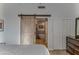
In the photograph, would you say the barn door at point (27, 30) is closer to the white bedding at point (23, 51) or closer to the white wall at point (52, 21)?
the white wall at point (52, 21)

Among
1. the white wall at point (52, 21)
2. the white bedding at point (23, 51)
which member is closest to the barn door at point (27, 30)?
the white wall at point (52, 21)

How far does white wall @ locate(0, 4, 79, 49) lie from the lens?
817cm

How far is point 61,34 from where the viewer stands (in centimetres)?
832

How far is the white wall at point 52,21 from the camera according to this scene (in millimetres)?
8172

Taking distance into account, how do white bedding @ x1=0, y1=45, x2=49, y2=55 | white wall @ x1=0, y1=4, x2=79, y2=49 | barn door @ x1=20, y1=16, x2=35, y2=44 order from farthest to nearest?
barn door @ x1=20, y1=16, x2=35, y2=44 < white wall @ x1=0, y1=4, x2=79, y2=49 < white bedding @ x1=0, y1=45, x2=49, y2=55

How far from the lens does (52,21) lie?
A: 8.29m

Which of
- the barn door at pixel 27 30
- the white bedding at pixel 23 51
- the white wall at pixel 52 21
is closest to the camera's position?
the white bedding at pixel 23 51

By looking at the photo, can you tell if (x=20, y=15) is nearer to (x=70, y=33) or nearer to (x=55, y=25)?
(x=55, y=25)

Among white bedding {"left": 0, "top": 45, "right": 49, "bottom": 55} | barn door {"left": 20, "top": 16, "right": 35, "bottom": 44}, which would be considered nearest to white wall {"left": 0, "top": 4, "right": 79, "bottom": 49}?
barn door {"left": 20, "top": 16, "right": 35, "bottom": 44}

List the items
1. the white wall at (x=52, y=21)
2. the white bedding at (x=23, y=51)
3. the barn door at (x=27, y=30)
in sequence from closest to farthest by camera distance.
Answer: the white bedding at (x=23, y=51), the white wall at (x=52, y=21), the barn door at (x=27, y=30)

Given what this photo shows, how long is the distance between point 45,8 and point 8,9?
1.86m

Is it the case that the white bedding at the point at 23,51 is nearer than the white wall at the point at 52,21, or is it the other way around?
the white bedding at the point at 23,51

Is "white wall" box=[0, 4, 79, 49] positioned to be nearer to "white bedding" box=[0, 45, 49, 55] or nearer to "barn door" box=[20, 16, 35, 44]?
"barn door" box=[20, 16, 35, 44]
